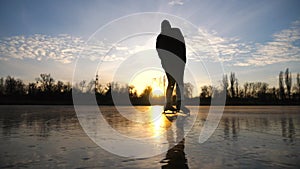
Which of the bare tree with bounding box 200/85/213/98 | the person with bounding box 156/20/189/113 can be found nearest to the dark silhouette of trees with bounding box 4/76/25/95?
the bare tree with bounding box 200/85/213/98

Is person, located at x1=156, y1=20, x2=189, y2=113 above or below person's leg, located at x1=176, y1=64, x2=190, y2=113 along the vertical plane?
above

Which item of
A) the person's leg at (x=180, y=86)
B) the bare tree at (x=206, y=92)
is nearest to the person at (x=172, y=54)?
the person's leg at (x=180, y=86)

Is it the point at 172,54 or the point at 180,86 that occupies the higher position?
the point at 172,54

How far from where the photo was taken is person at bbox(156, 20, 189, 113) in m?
7.80

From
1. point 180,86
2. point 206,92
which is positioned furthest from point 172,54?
point 206,92

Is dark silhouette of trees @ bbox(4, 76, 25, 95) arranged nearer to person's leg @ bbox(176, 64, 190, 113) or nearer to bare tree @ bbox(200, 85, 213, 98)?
bare tree @ bbox(200, 85, 213, 98)

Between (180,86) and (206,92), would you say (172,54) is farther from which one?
(206,92)

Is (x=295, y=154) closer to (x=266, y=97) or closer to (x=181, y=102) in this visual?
(x=181, y=102)

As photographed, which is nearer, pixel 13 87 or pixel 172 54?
pixel 172 54

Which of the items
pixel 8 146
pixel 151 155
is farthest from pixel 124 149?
pixel 8 146

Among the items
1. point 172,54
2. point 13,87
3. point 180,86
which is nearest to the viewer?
point 172,54

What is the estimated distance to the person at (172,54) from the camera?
780 centimetres

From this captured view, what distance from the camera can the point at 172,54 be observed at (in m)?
7.82

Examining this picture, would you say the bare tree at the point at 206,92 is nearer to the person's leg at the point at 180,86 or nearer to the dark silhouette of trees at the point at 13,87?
the dark silhouette of trees at the point at 13,87
